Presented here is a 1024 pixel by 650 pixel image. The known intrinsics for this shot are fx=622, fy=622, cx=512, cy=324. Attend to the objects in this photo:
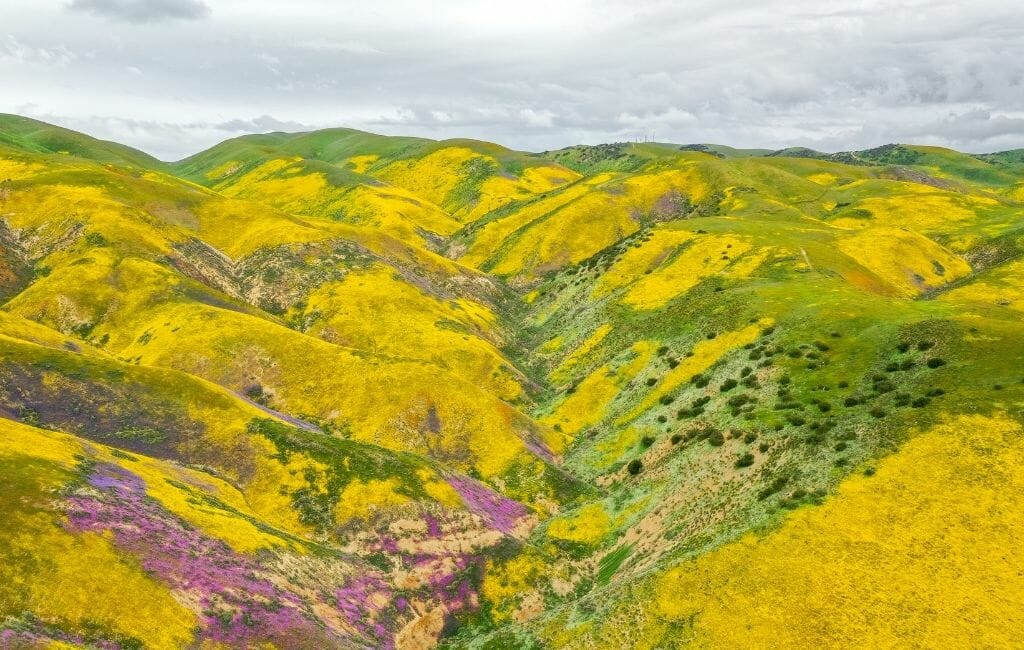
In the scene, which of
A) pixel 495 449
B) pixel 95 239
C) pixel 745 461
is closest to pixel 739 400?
pixel 745 461

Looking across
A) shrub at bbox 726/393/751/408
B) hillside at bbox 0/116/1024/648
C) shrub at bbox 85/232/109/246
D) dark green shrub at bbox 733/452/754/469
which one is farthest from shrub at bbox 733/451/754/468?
shrub at bbox 85/232/109/246

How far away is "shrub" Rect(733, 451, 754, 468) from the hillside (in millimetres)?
815

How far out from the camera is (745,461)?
54.8 metres

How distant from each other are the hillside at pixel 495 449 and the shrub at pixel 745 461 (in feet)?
2.67

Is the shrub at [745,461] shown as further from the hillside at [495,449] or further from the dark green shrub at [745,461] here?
the hillside at [495,449]

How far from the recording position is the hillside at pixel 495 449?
124 feet

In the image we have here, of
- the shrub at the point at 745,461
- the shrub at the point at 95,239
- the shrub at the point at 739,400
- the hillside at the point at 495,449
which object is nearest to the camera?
the hillside at the point at 495,449

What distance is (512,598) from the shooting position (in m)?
55.0

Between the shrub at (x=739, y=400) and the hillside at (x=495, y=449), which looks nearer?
the hillside at (x=495, y=449)

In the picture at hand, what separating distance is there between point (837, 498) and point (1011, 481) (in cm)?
1094

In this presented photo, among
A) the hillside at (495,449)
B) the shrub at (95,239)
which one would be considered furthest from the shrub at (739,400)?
the shrub at (95,239)

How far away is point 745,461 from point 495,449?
1283 inches

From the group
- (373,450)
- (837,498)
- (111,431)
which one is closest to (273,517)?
(373,450)

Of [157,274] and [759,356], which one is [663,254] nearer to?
[759,356]
